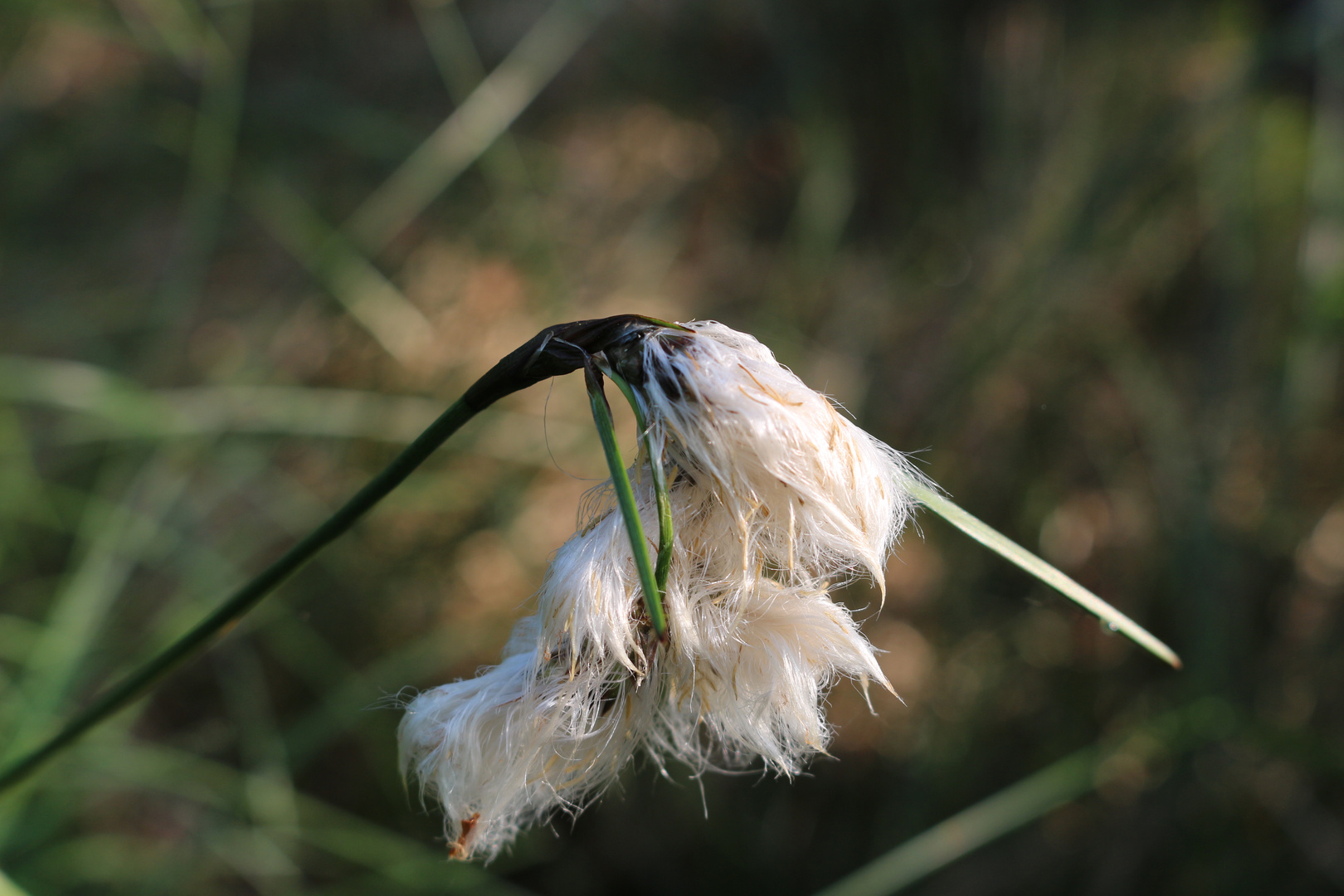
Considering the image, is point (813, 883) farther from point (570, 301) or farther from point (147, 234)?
point (147, 234)

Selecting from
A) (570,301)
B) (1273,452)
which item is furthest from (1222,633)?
(570,301)

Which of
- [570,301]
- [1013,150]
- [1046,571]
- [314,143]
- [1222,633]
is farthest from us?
[314,143]

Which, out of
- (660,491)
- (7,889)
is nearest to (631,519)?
(660,491)

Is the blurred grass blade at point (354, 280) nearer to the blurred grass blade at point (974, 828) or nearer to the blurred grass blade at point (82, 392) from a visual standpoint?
the blurred grass blade at point (82, 392)

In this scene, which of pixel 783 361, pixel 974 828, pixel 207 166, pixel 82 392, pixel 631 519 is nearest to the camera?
pixel 631 519

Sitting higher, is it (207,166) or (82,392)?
(207,166)

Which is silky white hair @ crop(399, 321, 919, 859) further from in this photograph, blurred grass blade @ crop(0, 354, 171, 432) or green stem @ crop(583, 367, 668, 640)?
blurred grass blade @ crop(0, 354, 171, 432)

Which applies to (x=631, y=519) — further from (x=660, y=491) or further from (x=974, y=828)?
(x=974, y=828)

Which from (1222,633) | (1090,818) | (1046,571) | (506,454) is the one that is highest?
(506,454)
